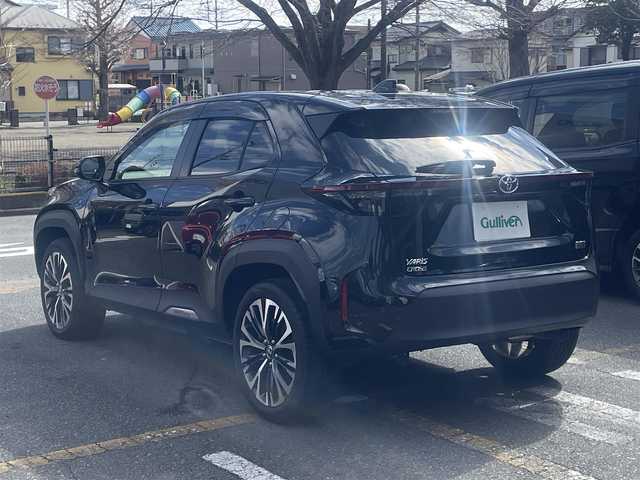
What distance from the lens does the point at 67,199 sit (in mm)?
7797

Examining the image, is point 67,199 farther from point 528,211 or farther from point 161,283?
point 528,211

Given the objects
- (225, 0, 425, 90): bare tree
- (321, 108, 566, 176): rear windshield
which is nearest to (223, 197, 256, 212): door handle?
(321, 108, 566, 176): rear windshield

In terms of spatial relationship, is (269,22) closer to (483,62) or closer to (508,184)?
(508,184)

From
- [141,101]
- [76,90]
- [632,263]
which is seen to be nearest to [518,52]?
[632,263]

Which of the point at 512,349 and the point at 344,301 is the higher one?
the point at 344,301

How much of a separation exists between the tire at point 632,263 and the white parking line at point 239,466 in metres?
5.17

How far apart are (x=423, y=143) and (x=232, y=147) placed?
127 centimetres

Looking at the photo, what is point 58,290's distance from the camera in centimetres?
789

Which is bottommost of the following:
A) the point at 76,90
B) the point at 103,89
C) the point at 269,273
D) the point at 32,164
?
the point at 269,273

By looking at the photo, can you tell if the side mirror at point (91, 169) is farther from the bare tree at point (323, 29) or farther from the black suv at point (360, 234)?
the bare tree at point (323, 29)

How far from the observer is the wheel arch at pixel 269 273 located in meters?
5.26

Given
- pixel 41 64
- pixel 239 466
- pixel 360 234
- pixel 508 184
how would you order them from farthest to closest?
pixel 41 64 → pixel 508 184 → pixel 360 234 → pixel 239 466

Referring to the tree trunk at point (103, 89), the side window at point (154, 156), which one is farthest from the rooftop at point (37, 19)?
the side window at point (154, 156)

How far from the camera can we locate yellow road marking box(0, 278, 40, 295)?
1024cm
